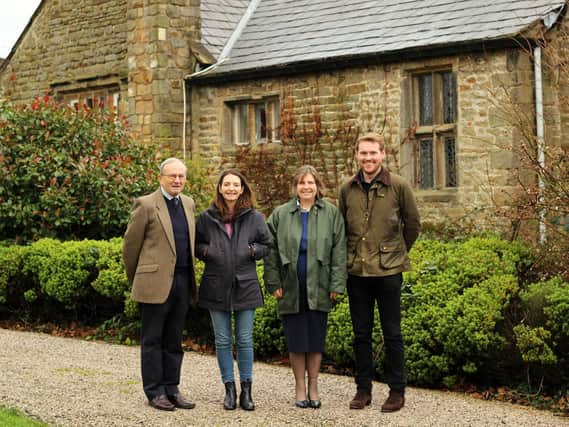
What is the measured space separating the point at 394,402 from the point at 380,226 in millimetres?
1300

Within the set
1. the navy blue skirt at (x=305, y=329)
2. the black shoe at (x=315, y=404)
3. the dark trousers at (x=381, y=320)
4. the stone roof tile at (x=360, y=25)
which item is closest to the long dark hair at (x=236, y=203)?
the navy blue skirt at (x=305, y=329)

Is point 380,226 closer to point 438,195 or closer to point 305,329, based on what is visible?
point 305,329

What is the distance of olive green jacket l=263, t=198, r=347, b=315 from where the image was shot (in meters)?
7.32

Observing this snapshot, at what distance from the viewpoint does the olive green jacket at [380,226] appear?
729cm

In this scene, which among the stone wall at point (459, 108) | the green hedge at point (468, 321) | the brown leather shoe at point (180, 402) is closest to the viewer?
the brown leather shoe at point (180, 402)

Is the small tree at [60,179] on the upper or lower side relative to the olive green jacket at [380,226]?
upper

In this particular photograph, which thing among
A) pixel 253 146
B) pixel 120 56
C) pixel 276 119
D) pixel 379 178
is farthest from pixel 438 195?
pixel 379 178

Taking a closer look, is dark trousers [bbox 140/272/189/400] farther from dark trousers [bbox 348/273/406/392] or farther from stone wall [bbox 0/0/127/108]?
stone wall [bbox 0/0/127/108]

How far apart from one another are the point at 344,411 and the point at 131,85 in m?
12.2

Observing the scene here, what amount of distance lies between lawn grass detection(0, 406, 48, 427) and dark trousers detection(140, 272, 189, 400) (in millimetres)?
890

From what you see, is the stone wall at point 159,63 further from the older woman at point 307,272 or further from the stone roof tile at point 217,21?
the older woman at point 307,272

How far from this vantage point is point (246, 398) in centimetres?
733

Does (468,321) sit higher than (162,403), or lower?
higher

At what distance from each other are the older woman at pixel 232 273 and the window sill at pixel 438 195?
25.4ft
